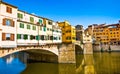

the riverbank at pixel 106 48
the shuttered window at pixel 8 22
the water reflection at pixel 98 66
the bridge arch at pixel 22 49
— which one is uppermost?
the shuttered window at pixel 8 22

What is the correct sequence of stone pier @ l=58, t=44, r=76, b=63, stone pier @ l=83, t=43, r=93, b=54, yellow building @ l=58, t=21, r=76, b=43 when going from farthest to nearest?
stone pier @ l=83, t=43, r=93, b=54 < yellow building @ l=58, t=21, r=76, b=43 < stone pier @ l=58, t=44, r=76, b=63

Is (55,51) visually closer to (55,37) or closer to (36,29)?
(55,37)

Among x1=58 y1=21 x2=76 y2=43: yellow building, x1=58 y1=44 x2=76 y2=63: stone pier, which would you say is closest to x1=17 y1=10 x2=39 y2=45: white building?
x1=58 y1=44 x2=76 y2=63: stone pier

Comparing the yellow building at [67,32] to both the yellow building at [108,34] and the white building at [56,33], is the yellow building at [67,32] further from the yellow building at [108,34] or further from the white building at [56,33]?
the yellow building at [108,34]

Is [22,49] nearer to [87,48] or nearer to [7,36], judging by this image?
[7,36]

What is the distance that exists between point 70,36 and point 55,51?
10.1 m

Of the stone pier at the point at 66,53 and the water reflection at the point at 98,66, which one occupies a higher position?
the stone pier at the point at 66,53

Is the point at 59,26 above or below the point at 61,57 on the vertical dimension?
above

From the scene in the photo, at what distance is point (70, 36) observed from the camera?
58531 millimetres

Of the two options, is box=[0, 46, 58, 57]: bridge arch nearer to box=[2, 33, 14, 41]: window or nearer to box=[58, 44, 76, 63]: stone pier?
box=[58, 44, 76, 63]: stone pier

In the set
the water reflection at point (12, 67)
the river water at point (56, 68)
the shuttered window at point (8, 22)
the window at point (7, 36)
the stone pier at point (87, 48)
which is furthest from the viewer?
the stone pier at point (87, 48)

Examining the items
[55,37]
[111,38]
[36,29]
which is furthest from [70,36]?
[111,38]

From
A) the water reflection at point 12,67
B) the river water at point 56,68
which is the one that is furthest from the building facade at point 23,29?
the water reflection at point 12,67

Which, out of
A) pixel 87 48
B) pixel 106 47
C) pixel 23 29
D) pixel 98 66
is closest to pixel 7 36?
pixel 23 29
